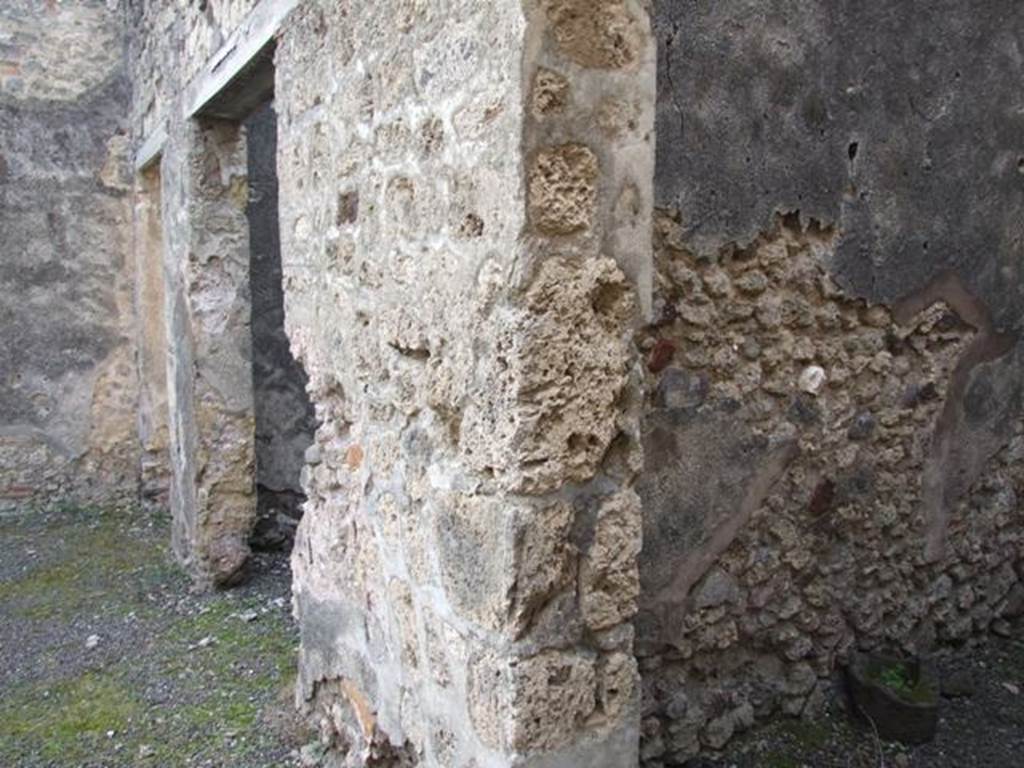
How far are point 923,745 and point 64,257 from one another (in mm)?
5537

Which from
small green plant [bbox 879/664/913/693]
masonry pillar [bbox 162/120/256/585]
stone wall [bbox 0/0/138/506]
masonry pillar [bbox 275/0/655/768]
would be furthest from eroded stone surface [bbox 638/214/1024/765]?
stone wall [bbox 0/0/138/506]

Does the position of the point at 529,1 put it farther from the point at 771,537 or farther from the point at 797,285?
the point at 771,537

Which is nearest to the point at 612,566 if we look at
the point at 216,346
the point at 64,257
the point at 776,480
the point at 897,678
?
the point at 776,480

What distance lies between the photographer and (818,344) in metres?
3.05

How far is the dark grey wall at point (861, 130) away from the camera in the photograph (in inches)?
108

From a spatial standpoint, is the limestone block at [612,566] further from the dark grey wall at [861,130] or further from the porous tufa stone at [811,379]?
the porous tufa stone at [811,379]

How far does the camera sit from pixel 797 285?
299 centimetres

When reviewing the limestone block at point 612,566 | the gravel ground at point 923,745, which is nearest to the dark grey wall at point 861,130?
the limestone block at point 612,566

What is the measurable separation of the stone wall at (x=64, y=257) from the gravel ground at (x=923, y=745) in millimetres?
4710

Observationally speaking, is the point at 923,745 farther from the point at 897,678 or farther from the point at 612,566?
the point at 612,566

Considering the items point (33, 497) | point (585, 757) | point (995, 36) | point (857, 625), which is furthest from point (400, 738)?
point (33, 497)

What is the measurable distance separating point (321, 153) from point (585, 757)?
67.9 inches

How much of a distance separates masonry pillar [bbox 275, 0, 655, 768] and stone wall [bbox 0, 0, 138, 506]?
14.5 feet

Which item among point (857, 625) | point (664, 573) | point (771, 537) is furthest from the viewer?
point (857, 625)
